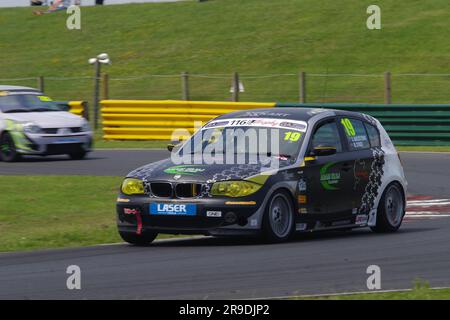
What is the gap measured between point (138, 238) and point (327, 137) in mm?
2350

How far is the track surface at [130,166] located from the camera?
18.8m

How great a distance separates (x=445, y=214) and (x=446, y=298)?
22.4 feet

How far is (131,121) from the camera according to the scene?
29375 mm

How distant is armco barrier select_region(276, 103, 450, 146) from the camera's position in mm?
26031

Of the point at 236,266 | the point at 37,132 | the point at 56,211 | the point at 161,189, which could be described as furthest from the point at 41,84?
the point at 236,266

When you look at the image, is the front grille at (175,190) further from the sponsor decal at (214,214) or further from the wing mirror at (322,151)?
the wing mirror at (322,151)

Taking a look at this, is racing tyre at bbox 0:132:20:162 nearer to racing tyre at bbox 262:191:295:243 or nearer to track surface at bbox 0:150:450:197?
track surface at bbox 0:150:450:197

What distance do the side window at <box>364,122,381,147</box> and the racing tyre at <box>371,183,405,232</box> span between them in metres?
0.51

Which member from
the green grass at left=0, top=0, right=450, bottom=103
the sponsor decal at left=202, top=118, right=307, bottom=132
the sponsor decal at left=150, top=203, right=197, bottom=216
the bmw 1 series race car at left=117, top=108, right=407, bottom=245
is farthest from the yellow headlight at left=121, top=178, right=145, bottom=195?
the green grass at left=0, top=0, right=450, bottom=103

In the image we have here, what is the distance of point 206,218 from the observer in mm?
11750

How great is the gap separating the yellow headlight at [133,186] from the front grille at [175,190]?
0.13 meters

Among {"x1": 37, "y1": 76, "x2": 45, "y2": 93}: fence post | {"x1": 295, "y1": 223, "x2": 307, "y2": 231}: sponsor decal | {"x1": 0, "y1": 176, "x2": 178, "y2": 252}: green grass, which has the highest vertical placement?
{"x1": 37, "y1": 76, "x2": 45, "y2": 93}: fence post

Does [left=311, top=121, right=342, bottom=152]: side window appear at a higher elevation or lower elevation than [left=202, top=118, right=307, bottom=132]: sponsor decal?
lower

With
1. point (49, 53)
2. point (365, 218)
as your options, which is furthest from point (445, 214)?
point (49, 53)
